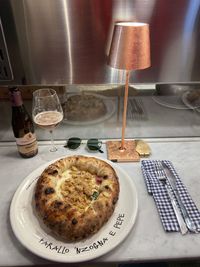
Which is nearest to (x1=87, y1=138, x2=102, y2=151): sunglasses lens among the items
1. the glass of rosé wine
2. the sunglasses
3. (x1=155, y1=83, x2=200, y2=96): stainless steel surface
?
the sunglasses

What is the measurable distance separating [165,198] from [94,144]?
32cm

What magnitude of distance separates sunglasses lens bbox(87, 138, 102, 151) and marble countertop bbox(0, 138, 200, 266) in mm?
26

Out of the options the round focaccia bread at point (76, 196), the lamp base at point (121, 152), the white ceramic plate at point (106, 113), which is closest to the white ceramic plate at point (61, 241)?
the round focaccia bread at point (76, 196)

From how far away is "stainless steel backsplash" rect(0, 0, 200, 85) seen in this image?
65cm

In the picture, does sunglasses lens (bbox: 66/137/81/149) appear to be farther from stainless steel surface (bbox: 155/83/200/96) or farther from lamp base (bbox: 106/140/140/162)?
stainless steel surface (bbox: 155/83/200/96)

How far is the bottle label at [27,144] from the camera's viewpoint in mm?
725

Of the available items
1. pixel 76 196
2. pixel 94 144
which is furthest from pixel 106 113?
pixel 76 196

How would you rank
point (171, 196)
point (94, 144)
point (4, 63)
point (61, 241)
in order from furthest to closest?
point (94, 144) → point (4, 63) → point (171, 196) → point (61, 241)

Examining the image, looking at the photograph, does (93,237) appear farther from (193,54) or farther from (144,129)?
(193,54)

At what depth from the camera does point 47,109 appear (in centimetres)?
76

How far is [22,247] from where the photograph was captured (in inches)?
20.1

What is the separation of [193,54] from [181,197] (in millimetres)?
455

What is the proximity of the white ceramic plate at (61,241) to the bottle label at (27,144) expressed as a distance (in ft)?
0.51

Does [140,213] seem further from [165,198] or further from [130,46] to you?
[130,46]
